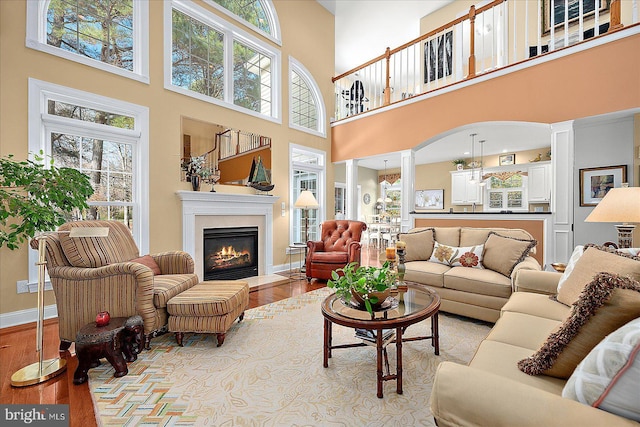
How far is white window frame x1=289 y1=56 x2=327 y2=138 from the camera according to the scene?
563 centimetres

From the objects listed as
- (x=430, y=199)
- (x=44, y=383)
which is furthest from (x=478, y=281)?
(x=430, y=199)

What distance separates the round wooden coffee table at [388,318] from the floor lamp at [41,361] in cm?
162

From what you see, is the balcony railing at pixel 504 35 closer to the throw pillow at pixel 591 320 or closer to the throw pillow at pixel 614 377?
the throw pillow at pixel 591 320

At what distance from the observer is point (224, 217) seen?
458 centimetres

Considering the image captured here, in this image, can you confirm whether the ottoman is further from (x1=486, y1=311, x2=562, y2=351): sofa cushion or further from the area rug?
(x1=486, y1=311, x2=562, y2=351): sofa cushion

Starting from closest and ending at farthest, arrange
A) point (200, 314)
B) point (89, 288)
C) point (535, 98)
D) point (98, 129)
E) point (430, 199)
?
1. point (89, 288)
2. point (200, 314)
3. point (98, 129)
4. point (535, 98)
5. point (430, 199)

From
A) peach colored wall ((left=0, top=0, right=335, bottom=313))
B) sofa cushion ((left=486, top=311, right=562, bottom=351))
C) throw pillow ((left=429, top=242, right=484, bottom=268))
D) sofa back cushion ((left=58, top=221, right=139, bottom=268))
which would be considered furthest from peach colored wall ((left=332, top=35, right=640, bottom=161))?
sofa back cushion ((left=58, top=221, right=139, bottom=268))

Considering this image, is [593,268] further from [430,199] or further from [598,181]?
[430,199]

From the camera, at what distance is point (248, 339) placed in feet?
8.33

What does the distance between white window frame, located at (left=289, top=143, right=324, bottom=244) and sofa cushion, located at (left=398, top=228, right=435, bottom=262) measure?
101 inches

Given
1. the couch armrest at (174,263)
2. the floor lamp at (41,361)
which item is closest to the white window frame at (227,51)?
the couch armrest at (174,263)

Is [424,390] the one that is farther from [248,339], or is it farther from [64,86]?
[64,86]

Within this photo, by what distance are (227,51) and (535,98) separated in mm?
4670

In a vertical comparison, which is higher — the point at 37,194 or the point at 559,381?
the point at 37,194
